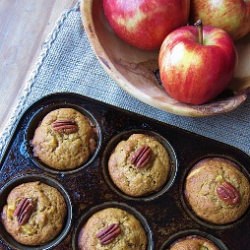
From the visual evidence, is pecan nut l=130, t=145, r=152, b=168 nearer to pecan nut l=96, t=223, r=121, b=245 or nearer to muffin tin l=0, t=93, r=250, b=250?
muffin tin l=0, t=93, r=250, b=250

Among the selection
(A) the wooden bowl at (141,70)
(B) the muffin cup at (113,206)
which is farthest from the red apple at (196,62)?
(B) the muffin cup at (113,206)

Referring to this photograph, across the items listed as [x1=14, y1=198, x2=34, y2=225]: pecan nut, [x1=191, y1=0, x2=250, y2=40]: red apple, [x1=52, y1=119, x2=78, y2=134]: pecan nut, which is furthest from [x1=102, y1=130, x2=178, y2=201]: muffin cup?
[x1=191, y1=0, x2=250, y2=40]: red apple

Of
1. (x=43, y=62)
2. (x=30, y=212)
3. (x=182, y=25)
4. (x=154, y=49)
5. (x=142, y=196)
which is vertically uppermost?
(x=182, y=25)

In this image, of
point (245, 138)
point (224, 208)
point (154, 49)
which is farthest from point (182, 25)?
point (224, 208)

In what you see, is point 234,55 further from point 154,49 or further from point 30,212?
point 30,212

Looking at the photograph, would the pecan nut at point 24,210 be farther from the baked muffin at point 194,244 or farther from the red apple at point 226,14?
the red apple at point 226,14

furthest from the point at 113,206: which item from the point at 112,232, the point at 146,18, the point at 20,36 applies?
the point at 20,36
